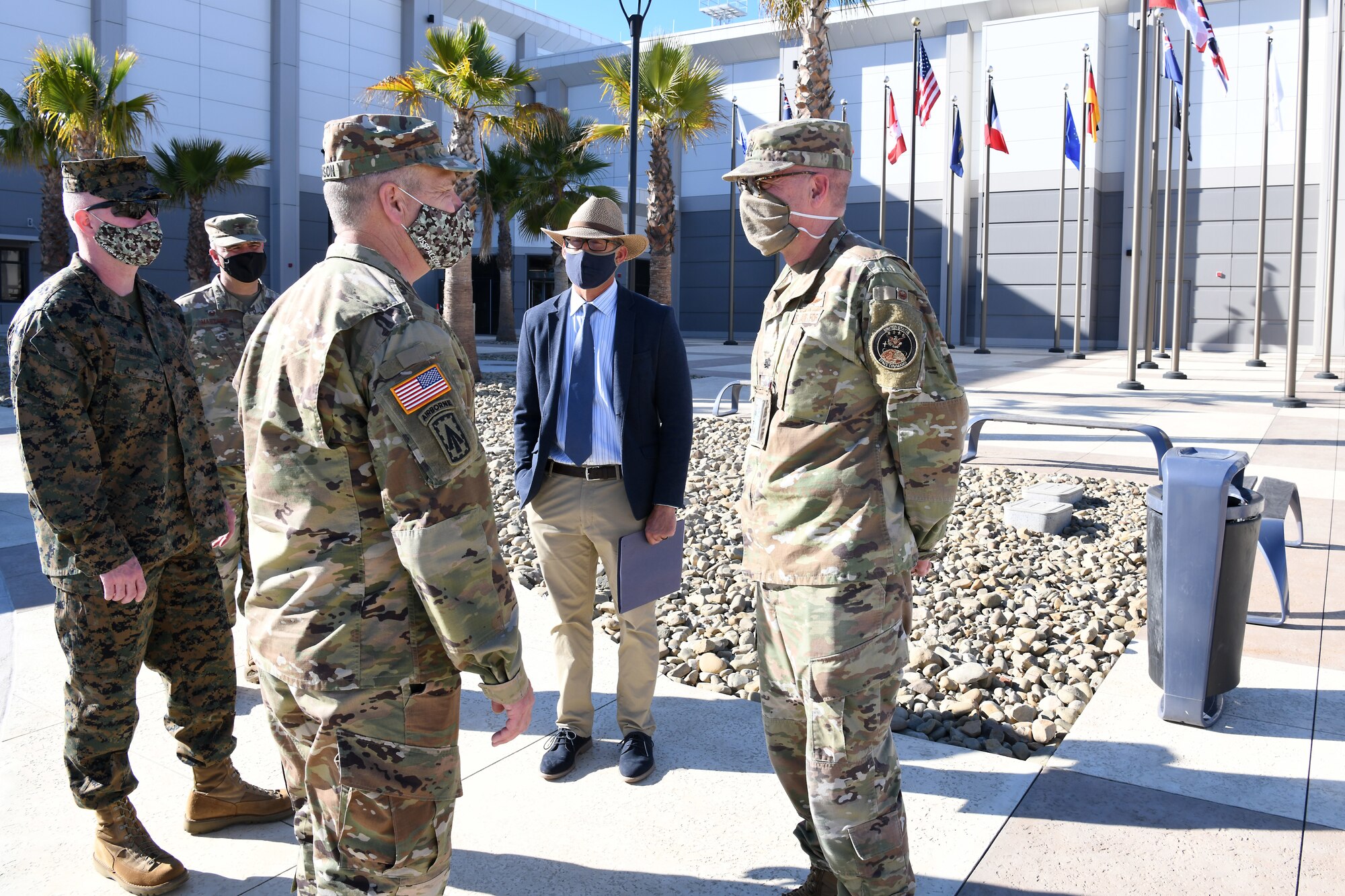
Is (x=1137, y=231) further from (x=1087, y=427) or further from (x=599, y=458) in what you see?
(x=599, y=458)

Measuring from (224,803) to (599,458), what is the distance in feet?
5.79

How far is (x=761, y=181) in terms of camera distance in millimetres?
2785

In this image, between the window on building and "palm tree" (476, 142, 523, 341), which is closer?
the window on building

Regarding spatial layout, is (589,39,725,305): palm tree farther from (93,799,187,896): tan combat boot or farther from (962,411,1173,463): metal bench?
(93,799,187,896): tan combat boot

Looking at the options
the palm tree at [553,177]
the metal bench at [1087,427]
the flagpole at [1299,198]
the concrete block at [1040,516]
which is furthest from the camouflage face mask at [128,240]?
the palm tree at [553,177]

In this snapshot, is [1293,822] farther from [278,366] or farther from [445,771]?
[278,366]

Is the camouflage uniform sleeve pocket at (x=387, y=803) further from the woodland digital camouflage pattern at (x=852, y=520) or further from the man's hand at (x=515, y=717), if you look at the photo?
the woodland digital camouflage pattern at (x=852, y=520)

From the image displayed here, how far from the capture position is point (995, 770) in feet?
12.2

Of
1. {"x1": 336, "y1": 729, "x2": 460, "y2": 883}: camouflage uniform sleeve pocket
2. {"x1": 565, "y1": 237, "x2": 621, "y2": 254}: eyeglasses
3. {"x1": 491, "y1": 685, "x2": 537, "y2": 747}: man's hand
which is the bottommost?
{"x1": 336, "y1": 729, "x2": 460, "y2": 883}: camouflage uniform sleeve pocket

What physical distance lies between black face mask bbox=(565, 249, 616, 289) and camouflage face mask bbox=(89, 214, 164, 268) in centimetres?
147

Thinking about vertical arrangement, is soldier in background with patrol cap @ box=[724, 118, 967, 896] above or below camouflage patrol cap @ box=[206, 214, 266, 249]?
below

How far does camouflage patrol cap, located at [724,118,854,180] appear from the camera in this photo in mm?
2693

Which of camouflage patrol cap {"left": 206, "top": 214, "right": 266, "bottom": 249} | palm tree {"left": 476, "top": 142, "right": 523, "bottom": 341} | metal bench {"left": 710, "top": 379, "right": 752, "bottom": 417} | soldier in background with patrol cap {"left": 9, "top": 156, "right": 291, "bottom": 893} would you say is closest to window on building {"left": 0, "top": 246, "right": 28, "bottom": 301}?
palm tree {"left": 476, "top": 142, "right": 523, "bottom": 341}

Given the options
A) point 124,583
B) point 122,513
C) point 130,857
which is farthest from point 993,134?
point 130,857
